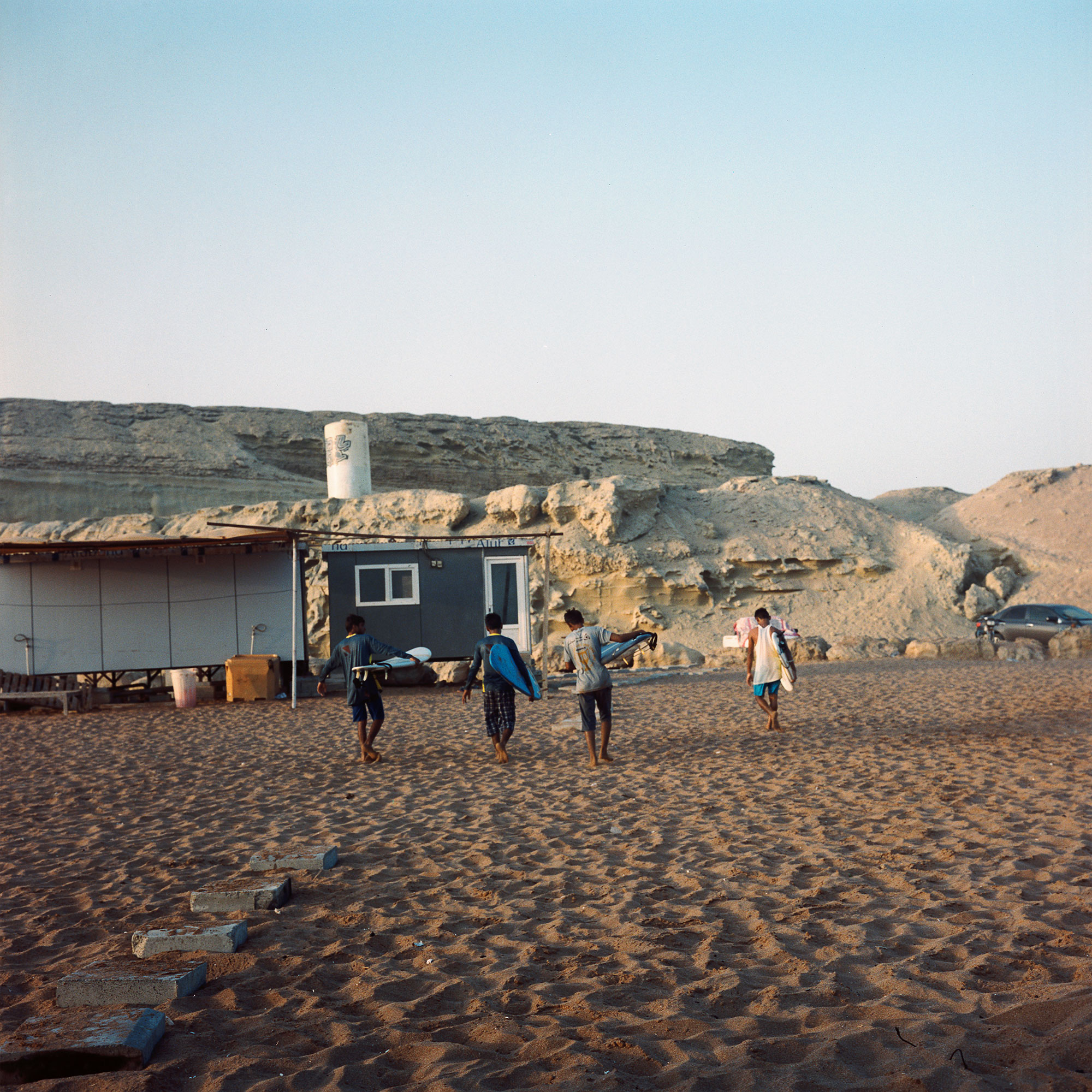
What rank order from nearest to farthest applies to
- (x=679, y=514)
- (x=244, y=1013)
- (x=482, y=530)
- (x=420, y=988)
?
1. (x=244, y=1013)
2. (x=420, y=988)
3. (x=482, y=530)
4. (x=679, y=514)

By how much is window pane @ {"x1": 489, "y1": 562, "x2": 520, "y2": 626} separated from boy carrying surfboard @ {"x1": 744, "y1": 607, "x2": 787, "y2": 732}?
7120 millimetres

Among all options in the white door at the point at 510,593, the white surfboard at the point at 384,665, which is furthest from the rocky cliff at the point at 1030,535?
the white surfboard at the point at 384,665

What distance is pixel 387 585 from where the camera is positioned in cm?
1739

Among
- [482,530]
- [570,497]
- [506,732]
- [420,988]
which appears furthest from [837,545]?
[420,988]

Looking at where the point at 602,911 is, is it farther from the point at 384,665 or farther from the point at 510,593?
the point at 510,593

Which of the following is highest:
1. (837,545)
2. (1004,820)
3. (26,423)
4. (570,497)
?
(26,423)

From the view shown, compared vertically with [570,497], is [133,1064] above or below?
below

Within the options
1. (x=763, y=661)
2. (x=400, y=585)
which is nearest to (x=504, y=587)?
(x=400, y=585)

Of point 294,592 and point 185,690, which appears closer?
point 185,690

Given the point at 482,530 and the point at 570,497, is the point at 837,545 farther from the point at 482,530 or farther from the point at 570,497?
the point at 482,530

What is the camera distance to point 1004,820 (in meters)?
6.42

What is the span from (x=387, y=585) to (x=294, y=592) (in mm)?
1758

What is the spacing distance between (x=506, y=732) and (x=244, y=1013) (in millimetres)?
5861

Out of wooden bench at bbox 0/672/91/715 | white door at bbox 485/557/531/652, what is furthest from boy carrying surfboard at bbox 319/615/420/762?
wooden bench at bbox 0/672/91/715
